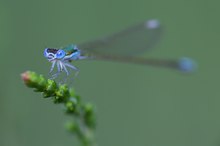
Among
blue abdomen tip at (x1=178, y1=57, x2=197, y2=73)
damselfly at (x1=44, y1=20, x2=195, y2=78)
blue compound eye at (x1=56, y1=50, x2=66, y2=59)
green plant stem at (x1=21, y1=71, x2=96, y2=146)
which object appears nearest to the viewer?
green plant stem at (x1=21, y1=71, x2=96, y2=146)

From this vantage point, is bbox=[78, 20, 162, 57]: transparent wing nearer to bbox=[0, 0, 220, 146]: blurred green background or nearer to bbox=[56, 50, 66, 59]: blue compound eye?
bbox=[0, 0, 220, 146]: blurred green background

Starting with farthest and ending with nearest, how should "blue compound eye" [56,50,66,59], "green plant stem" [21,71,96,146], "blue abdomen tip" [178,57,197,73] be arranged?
1. "blue abdomen tip" [178,57,197,73]
2. "blue compound eye" [56,50,66,59]
3. "green plant stem" [21,71,96,146]

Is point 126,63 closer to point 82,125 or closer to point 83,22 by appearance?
point 83,22

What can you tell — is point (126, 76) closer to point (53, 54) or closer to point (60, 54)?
point (60, 54)


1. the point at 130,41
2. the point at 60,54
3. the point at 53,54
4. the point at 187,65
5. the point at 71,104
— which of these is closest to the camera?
the point at 71,104

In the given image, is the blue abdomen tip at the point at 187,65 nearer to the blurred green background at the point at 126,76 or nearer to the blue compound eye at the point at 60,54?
the blurred green background at the point at 126,76

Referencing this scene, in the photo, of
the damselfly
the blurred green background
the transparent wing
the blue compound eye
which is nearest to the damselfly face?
the blue compound eye

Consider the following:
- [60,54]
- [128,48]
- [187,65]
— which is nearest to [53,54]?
[60,54]
